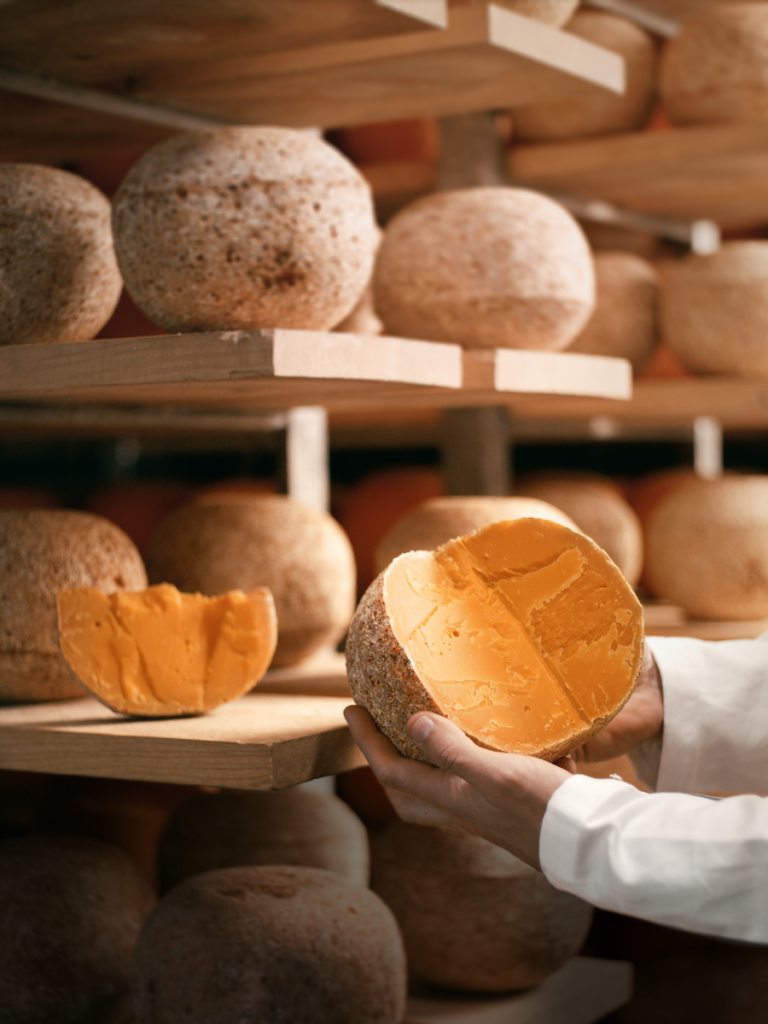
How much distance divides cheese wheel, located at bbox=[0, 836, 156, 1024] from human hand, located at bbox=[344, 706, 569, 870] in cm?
65

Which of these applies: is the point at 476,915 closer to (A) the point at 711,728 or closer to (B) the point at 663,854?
(A) the point at 711,728

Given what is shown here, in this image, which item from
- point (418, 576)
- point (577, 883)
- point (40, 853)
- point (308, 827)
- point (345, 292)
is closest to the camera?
point (577, 883)

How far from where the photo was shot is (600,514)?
2330 millimetres

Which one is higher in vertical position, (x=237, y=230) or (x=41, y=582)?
(x=237, y=230)

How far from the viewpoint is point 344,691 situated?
165 cm

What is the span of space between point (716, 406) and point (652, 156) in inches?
19.0

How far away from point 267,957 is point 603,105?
169cm

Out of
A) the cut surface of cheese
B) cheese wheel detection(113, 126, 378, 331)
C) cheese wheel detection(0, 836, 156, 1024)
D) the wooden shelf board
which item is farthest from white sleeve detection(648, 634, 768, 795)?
the wooden shelf board

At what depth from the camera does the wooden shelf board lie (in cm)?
228

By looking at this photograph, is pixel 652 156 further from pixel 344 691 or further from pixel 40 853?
pixel 40 853

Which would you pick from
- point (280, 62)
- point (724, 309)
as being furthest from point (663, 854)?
point (724, 309)

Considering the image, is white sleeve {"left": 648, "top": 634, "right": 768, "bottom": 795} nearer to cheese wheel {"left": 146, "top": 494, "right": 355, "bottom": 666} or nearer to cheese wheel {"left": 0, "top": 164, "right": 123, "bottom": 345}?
cheese wheel {"left": 146, "top": 494, "right": 355, "bottom": 666}

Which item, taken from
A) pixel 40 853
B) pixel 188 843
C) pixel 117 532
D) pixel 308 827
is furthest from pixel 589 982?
pixel 117 532

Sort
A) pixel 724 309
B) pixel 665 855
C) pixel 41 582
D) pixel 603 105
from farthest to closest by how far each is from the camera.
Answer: pixel 603 105
pixel 724 309
pixel 41 582
pixel 665 855
